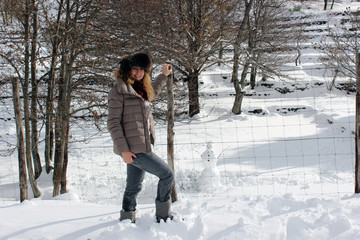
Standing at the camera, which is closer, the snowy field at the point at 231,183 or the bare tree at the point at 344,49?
the snowy field at the point at 231,183

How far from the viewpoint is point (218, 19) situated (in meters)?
12.3

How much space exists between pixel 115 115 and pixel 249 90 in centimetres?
1768

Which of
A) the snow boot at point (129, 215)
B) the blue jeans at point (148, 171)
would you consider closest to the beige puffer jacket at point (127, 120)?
the blue jeans at point (148, 171)

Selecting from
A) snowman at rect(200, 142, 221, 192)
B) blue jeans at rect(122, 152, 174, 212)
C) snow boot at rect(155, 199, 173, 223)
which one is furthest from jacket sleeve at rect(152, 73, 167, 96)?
snowman at rect(200, 142, 221, 192)

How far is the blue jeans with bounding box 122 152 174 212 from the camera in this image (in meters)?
2.96

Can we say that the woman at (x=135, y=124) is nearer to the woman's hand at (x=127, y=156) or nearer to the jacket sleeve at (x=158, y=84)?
the woman's hand at (x=127, y=156)

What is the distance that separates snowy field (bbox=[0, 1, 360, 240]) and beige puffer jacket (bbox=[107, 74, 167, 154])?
91 cm

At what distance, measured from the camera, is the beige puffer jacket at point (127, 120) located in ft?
9.34

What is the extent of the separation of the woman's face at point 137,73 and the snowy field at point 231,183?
1528 mm

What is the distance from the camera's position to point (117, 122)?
2857mm

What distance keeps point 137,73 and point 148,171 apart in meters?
0.98

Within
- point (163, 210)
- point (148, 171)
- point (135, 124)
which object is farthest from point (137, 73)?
point (163, 210)

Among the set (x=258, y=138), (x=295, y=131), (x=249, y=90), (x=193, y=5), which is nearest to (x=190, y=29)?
(x=193, y=5)

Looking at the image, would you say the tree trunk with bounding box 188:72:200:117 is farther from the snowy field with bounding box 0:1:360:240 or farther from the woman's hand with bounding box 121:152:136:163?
the woman's hand with bounding box 121:152:136:163
